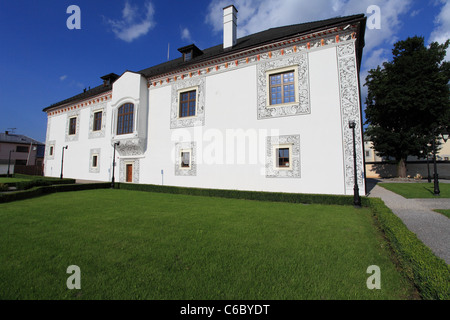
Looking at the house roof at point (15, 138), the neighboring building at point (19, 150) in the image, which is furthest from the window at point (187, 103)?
the house roof at point (15, 138)

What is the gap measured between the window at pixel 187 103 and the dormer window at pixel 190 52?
359cm

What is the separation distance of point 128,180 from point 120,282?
18.0 m

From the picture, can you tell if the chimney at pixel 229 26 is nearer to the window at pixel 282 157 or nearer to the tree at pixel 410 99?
the window at pixel 282 157

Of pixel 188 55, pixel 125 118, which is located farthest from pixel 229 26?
pixel 125 118

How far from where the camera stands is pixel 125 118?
1905 cm

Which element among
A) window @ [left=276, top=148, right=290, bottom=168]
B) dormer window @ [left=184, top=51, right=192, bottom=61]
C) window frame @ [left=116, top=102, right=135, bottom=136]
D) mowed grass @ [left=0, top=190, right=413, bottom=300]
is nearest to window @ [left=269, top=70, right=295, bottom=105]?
window @ [left=276, top=148, right=290, bottom=168]

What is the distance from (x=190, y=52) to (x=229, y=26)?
159 inches

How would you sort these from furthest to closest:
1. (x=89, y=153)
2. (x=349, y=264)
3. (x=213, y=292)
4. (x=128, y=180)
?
(x=89, y=153) < (x=128, y=180) < (x=349, y=264) < (x=213, y=292)

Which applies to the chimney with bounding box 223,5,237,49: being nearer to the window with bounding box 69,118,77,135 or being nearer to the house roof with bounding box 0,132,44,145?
the window with bounding box 69,118,77,135

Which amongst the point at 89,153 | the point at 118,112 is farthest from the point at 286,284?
the point at 89,153

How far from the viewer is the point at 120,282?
2846 mm

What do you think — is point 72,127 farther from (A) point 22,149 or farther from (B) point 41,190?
A: (A) point 22,149

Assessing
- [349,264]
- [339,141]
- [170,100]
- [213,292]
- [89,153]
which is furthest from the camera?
[89,153]
